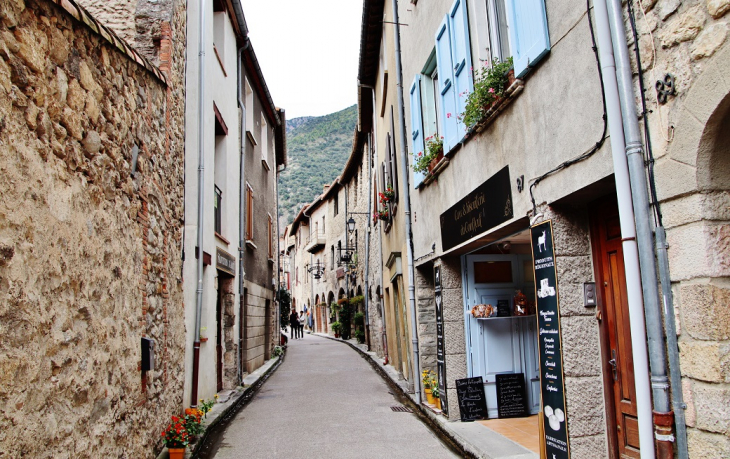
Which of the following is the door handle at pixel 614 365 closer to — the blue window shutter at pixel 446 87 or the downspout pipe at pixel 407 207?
the blue window shutter at pixel 446 87

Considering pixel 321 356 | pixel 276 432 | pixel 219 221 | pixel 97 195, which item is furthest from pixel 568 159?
pixel 321 356

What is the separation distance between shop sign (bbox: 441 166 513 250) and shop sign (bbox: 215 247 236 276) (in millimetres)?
3984

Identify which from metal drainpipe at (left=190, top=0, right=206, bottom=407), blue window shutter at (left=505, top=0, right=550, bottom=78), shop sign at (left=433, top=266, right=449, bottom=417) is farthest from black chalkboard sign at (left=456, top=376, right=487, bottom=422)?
blue window shutter at (left=505, top=0, right=550, bottom=78)

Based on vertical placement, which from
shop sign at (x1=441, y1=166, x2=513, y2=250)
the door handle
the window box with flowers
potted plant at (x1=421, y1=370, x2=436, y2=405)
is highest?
the window box with flowers

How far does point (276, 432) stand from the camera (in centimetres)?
721

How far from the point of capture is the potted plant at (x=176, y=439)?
5.60 metres

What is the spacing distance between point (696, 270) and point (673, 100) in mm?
862

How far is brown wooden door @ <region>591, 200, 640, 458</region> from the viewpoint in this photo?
13.2 feet

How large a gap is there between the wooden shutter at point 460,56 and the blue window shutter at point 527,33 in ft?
3.70

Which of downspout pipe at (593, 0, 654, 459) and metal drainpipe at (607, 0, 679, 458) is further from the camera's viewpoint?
downspout pipe at (593, 0, 654, 459)

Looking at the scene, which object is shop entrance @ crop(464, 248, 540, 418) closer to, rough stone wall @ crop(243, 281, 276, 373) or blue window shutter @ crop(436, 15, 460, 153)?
blue window shutter @ crop(436, 15, 460, 153)

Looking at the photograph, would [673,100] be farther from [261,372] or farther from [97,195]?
[261,372]

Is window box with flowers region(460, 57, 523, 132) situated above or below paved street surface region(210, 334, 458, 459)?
above

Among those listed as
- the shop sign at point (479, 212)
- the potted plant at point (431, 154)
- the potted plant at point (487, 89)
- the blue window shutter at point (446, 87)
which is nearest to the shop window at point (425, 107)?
the potted plant at point (431, 154)
